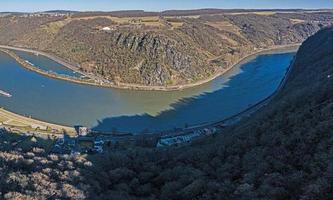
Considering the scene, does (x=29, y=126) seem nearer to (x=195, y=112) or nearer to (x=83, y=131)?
(x=83, y=131)

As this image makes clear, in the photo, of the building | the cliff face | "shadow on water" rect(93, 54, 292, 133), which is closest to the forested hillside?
the building

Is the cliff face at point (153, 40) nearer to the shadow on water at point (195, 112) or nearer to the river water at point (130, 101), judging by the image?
the river water at point (130, 101)

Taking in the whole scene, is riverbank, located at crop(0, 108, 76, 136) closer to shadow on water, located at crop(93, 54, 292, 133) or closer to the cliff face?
shadow on water, located at crop(93, 54, 292, 133)

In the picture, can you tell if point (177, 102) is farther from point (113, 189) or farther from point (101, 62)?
point (113, 189)

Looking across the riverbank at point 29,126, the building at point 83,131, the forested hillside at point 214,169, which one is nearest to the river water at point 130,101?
the riverbank at point 29,126

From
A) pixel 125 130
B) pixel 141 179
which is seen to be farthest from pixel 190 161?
pixel 125 130
